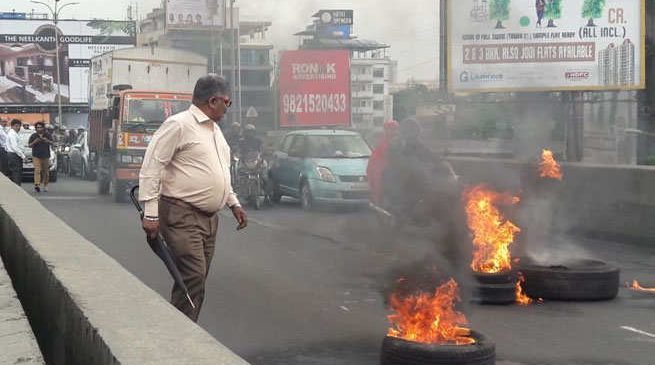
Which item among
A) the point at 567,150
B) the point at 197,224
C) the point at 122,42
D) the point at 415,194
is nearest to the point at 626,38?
the point at 567,150

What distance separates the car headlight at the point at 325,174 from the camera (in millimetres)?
19109

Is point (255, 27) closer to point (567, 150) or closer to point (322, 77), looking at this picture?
point (567, 150)

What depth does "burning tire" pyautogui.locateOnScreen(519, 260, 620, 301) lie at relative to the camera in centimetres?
884

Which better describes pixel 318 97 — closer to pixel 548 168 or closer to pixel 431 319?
pixel 548 168

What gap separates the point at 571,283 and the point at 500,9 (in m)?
16.5

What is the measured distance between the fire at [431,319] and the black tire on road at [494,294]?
1.69m

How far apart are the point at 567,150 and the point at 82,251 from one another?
17.2 m

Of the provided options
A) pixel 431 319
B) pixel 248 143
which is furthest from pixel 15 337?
pixel 248 143

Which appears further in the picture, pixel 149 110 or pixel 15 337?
pixel 149 110

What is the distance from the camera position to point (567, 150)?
2164 centimetres

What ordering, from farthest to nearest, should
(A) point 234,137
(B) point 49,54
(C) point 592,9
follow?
(B) point 49,54
(C) point 592,9
(A) point 234,137

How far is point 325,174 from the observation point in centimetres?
1917

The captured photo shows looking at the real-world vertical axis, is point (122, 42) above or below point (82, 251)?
above

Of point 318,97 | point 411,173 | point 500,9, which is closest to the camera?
point 411,173
